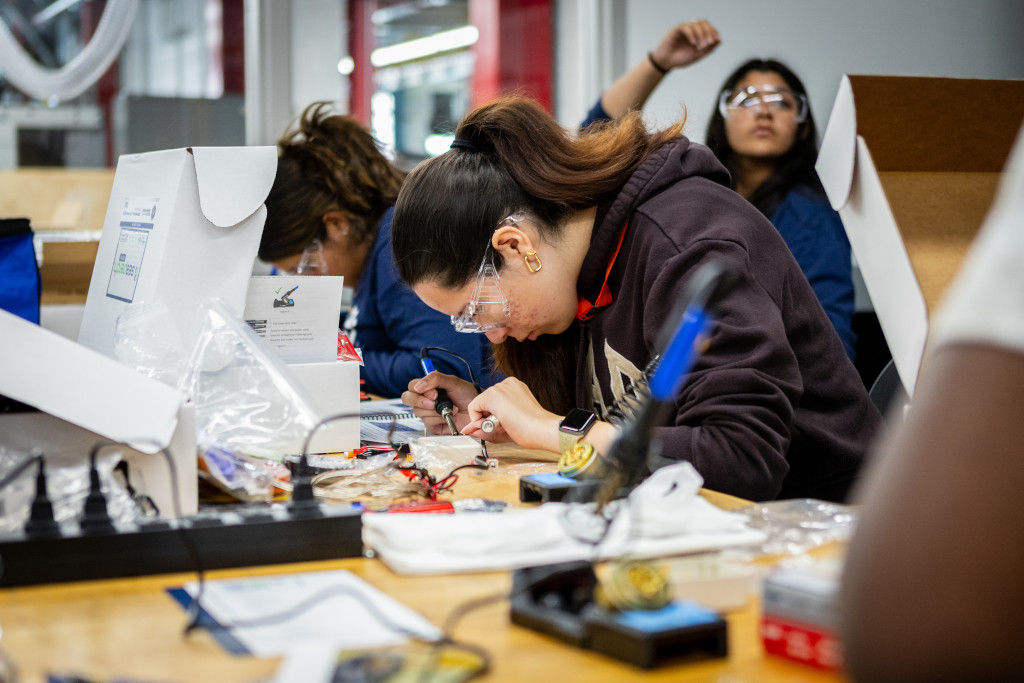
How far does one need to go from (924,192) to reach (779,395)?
789 millimetres

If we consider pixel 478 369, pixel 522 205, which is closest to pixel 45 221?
pixel 478 369

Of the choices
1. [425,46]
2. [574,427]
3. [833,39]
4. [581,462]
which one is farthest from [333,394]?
[425,46]

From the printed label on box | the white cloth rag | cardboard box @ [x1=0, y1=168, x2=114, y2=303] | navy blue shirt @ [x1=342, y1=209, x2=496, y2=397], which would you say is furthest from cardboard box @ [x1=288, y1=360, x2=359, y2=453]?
cardboard box @ [x1=0, y1=168, x2=114, y2=303]

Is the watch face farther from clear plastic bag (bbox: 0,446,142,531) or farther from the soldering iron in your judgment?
clear plastic bag (bbox: 0,446,142,531)

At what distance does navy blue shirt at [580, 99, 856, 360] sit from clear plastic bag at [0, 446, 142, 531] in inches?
74.0

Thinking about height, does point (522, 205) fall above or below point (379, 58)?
below

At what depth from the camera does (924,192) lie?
178 centimetres

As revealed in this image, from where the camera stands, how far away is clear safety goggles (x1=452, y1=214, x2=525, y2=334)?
142 centimetres

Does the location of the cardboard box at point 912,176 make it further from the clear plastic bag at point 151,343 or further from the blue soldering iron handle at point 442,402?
the clear plastic bag at point 151,343

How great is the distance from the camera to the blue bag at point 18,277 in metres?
1.37

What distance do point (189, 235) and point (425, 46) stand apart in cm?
264

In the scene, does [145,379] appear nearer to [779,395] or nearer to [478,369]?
[779,395]

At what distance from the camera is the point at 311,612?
2.29ft

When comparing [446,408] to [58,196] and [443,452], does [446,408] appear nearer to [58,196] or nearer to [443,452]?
[443,452]
